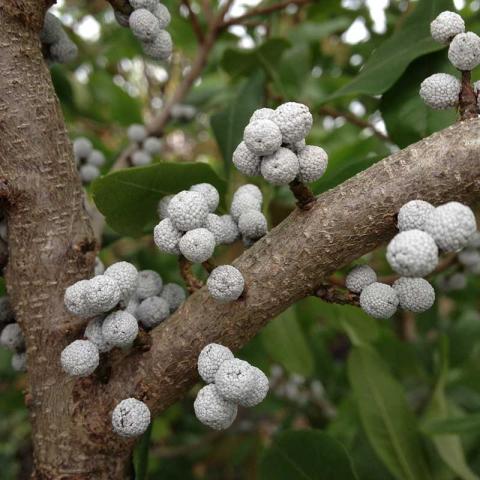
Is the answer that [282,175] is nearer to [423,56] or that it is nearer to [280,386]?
[423,56]

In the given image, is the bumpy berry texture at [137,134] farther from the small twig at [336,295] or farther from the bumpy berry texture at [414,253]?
the bumpy berry texture at [414,253]

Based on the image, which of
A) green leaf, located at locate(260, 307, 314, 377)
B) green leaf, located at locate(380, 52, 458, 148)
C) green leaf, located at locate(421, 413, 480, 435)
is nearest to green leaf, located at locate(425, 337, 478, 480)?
green leaf, located at locate(421, 413, 480, 435)

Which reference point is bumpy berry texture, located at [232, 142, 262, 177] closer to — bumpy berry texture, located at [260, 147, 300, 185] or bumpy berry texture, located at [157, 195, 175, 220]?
bumpy berry texture, located at [260, 147, 300, 185]

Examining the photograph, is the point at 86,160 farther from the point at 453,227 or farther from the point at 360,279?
the point at 453,227

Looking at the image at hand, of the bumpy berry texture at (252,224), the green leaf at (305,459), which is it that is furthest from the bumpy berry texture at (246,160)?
the green leaf at (305,459)

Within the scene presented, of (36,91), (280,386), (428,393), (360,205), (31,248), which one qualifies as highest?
(36,91)

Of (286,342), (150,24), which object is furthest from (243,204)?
(286,342)

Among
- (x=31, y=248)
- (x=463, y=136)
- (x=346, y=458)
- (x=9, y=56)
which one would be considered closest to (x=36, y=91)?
(x=9, y=56)
